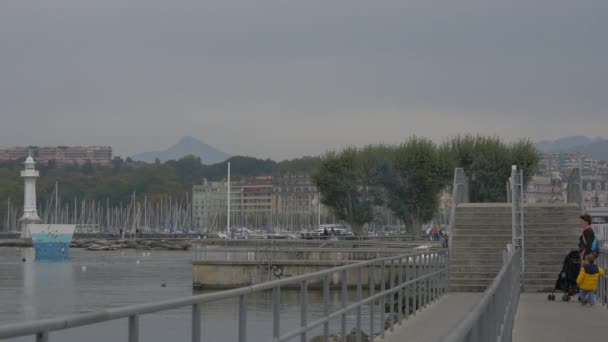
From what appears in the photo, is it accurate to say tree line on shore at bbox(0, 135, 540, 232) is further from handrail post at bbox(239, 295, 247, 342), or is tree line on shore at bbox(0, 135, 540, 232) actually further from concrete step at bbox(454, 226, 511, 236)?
handrail post at bbox(239, 295, 247, 342)

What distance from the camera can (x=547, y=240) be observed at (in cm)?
3173

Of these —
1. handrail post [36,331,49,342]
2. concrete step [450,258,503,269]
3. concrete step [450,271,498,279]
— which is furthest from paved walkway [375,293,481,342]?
handrail post [36,331,49,342]

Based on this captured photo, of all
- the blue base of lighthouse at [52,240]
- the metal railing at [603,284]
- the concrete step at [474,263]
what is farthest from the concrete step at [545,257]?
the blue base of lighthouse at [52,240]

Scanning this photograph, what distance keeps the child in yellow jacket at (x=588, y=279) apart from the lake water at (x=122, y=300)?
4.34 m

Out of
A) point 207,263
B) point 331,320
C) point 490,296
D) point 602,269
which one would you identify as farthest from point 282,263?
point 490,296

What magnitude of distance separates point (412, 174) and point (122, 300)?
133 feet

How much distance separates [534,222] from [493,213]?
1.53 m

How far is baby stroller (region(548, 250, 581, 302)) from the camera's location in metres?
24.2

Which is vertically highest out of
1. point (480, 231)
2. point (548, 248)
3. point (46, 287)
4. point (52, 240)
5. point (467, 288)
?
point (52, 240)

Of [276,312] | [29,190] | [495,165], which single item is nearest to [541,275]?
[276,312]

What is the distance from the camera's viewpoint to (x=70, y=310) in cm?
4588

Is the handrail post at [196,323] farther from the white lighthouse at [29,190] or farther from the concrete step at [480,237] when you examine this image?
the white lighthouse at [29,190]

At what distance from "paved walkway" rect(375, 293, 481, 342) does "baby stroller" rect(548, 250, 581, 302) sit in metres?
2.10

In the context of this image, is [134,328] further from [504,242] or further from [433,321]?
[504,242]
